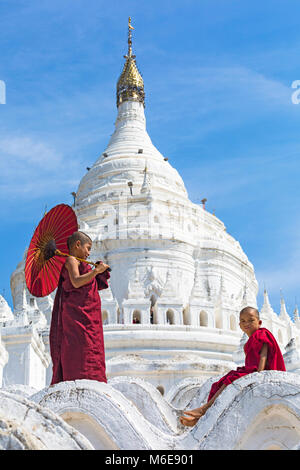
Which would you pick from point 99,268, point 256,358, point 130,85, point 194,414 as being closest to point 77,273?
point 99,268

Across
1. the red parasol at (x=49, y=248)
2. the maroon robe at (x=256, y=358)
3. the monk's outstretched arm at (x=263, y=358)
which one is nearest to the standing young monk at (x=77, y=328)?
the red parasol at (x=49, y=248)

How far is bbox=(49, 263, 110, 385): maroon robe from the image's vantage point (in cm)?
790

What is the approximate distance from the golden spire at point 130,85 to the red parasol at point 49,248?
131 feet

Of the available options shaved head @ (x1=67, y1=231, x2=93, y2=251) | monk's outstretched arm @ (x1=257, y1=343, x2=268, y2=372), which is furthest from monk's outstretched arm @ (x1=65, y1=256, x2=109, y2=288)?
monk's outstretched arm @ (x1=257, y1=343, x2=268, y2=372)

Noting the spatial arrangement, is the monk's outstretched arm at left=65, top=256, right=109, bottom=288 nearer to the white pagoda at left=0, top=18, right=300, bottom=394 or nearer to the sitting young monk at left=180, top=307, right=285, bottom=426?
the sitting young monk at left=180, top=307, right=285, bottom=426

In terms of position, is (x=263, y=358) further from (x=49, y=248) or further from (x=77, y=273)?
(x=49, y=248)

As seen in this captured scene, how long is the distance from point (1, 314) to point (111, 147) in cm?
1898

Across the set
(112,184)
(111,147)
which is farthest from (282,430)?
(111,147)

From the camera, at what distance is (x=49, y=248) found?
9.38m

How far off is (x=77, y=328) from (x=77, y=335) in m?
0.08

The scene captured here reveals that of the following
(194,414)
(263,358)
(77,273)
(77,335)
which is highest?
(77,273)

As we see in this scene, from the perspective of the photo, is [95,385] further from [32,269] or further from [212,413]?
[32,269]

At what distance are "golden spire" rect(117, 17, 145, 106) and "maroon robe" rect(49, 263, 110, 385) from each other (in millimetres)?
41580

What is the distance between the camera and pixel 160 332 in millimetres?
29969
